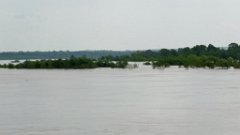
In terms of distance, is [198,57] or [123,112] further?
[198,57]

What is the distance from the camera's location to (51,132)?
14.2 m

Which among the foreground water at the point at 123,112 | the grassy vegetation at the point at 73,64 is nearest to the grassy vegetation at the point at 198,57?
the grassy vegetation at the point at 73,64

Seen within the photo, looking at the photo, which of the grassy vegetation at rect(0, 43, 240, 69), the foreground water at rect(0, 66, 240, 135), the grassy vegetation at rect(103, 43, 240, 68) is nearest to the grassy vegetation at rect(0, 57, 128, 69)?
the grassy vegetation at rect(0, 43, 240, 69)

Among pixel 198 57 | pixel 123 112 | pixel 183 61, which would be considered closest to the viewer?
pixel 123 112

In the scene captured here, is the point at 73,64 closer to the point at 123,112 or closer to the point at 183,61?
the point at 183,61

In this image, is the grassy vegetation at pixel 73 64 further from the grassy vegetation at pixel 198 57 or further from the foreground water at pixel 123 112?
the foreground water at pixel 123 112

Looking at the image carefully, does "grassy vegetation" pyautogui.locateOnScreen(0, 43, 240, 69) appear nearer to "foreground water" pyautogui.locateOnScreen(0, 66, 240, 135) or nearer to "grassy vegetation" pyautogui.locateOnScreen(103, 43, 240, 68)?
"grassy vegetation" pyautogui.locateOnScreen(103, 43, 240, 68)

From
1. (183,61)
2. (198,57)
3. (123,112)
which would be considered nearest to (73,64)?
(183,61)

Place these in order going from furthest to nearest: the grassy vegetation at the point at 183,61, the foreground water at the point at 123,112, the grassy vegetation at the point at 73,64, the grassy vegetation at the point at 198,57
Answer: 1. the grassy vegetation at the point at 73,64
2. the grassy vegetation at the point at 183,61
3. the grassy vegetation at the point at 198,57
4. the foreground water at the point at 123,112

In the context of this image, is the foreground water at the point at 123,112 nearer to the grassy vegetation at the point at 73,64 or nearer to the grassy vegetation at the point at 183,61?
the grassy vegetation at the point at 183,61

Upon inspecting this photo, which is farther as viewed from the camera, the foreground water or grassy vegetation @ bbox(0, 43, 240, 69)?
grassy vegetation @ bbox(0, 43, 240, 69)

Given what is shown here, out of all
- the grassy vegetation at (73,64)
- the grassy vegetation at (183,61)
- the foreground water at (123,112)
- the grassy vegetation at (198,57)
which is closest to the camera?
the foreground water at (123,112)

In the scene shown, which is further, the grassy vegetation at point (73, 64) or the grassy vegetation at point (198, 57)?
the grassy vegetation at point (73, 64)

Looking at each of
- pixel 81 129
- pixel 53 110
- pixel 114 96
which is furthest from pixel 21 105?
pixel 81 129
